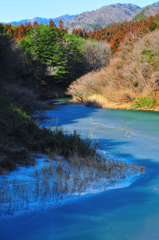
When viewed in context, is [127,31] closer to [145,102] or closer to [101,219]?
[145,102]

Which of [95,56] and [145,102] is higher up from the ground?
[95,56]

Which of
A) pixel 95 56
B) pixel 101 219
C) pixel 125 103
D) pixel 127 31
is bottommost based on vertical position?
pixel 101 219

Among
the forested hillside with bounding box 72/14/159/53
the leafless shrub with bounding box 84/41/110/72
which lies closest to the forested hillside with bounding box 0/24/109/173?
the leafless shrub with bounding box 84/41/110/72

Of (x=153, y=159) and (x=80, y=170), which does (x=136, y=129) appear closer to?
(x=153, y=159)

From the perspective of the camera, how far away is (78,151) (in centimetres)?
952

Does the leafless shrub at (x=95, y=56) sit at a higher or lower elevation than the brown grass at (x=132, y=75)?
higher

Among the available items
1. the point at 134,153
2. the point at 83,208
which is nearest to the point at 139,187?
the point at 83,208

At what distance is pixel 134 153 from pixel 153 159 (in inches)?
45.0

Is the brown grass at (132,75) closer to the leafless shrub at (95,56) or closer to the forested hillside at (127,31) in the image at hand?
the forested hillside at (127,31)

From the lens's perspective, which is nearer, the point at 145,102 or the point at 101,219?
the point at 101,219

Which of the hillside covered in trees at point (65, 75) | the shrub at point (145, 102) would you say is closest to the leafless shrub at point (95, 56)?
the hillside covered in trees at point (65, 75)

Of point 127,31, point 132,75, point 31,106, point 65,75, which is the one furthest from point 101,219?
point 127,31

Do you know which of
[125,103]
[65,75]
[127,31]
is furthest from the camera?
[127,31]

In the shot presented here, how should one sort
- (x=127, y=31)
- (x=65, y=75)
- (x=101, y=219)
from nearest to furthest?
(x=101, y=219) → (x=65, y=75) → (x=127, y=31)
